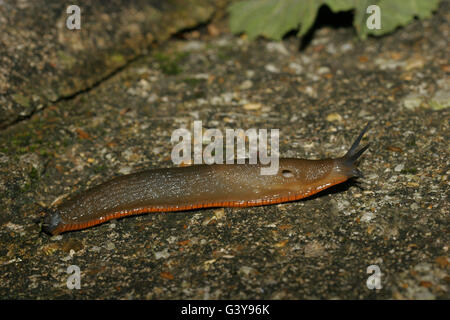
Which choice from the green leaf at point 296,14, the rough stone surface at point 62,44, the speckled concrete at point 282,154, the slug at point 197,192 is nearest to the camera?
the speckled concrete at point 282,154

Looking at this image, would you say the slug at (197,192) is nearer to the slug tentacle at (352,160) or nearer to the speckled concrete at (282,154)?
the slug tentacle at (352,160)

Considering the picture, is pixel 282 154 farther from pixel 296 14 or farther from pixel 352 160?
pixel 296 14

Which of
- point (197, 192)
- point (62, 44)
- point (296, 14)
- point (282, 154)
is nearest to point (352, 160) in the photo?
point (282, 154)

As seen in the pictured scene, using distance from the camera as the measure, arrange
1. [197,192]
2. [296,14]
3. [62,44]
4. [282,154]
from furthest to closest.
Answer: [296,14]
[62,44]
[282,154]
[197,192]

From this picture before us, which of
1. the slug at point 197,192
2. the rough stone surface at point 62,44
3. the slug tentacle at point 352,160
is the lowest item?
the slug at point 197,192

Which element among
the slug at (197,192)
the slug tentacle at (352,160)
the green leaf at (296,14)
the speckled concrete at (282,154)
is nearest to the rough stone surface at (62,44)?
the speckled concrete at (282,154)

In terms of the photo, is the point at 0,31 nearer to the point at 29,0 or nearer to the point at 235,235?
the point at 29,0

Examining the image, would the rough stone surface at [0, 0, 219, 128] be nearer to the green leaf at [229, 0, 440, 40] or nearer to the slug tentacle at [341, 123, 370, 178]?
the green leaf at [229, 0, 440, 40]

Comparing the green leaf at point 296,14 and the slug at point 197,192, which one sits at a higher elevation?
the green leaf at point 296,14
